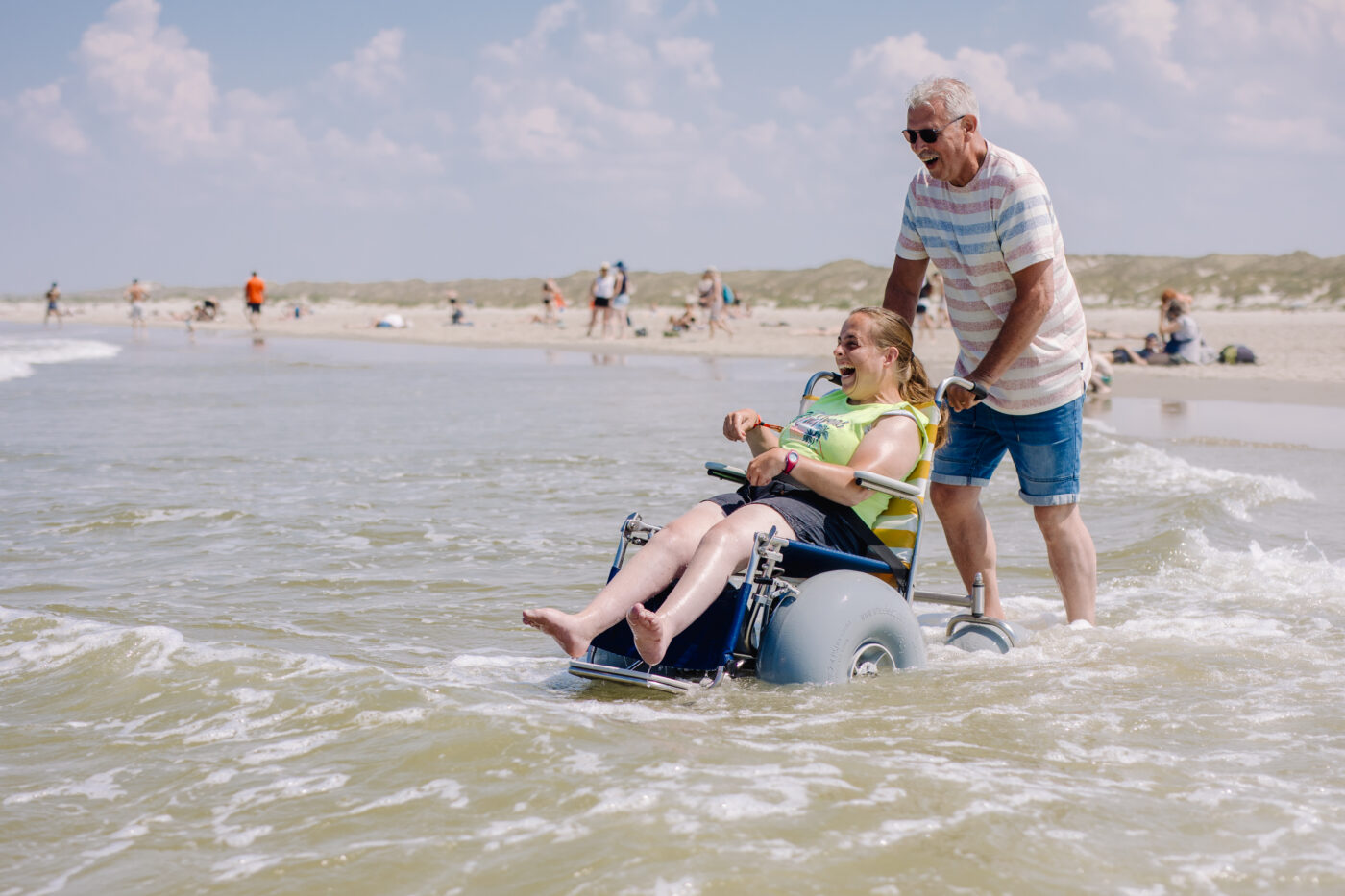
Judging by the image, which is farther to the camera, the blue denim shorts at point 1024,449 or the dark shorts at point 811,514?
the blue denim shorts at point 1024,449

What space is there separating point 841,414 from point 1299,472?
6.42m

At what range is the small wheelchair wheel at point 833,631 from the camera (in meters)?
3.86

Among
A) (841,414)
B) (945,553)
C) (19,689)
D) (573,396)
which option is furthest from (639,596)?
(573,396)

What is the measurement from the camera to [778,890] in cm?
262

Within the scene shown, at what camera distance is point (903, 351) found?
14.7ft

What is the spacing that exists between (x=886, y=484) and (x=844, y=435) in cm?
36

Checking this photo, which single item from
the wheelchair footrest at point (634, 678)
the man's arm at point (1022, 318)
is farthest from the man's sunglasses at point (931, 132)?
the wheelchair footrest at point (634, 678)

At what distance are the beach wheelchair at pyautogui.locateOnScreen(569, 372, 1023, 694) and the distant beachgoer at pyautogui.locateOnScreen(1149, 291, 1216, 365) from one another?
15779mm

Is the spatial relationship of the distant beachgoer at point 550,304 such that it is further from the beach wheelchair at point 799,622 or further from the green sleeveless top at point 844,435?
the beach wheelchair at point 799,622

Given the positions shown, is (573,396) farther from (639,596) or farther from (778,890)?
(778,890)

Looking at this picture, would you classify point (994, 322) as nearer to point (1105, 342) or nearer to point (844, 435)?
point (844, 435)

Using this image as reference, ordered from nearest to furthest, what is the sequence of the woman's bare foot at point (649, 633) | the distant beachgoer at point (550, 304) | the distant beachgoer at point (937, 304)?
the woman's bare foot at point (649, 633)
the distant beachgoer at point (937, 304)
the distant beachgoer at point (550, 304)

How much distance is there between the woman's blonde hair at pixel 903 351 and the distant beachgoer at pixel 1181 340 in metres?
15.4

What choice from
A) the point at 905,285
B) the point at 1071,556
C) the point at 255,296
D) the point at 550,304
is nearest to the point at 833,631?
the point at 1071,556
